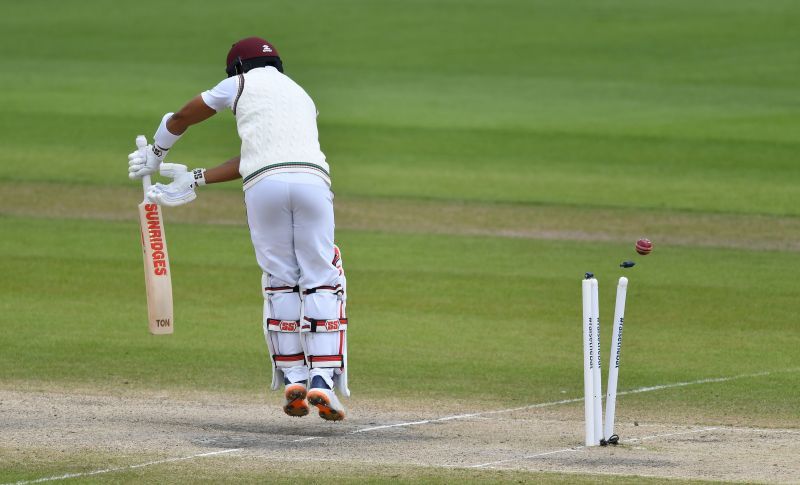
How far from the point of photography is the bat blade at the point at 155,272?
9266 millimetres

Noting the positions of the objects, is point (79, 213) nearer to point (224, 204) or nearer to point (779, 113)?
point (224, 204)

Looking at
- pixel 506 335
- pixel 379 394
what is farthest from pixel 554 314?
pixel 379 394

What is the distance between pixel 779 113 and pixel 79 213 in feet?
44.7

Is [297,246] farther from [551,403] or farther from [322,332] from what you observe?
[551,403]

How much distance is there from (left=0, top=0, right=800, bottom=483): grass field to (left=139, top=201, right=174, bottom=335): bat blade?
2.68 ft

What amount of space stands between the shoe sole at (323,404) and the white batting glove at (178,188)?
1.40 metres

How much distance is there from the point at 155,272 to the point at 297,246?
1055 mm

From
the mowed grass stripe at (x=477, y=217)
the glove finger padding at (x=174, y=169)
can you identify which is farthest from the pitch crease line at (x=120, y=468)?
the mowed grass stripe at (x=477, y=217)

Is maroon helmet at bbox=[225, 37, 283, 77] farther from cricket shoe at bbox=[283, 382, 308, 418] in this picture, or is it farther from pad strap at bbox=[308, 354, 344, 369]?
cricket shoe at bbox=[283, 382, 308, 418]

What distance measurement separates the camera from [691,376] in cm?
1080

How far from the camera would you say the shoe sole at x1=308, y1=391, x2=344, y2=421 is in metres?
8.40

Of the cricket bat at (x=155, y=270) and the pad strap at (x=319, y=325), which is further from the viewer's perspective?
the cricket bat at (x=155, y=270)

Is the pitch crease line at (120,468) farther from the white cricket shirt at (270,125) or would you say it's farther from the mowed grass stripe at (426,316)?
the mowed grass stripe at (426,316)

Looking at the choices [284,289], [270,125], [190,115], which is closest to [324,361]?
[284,289]
